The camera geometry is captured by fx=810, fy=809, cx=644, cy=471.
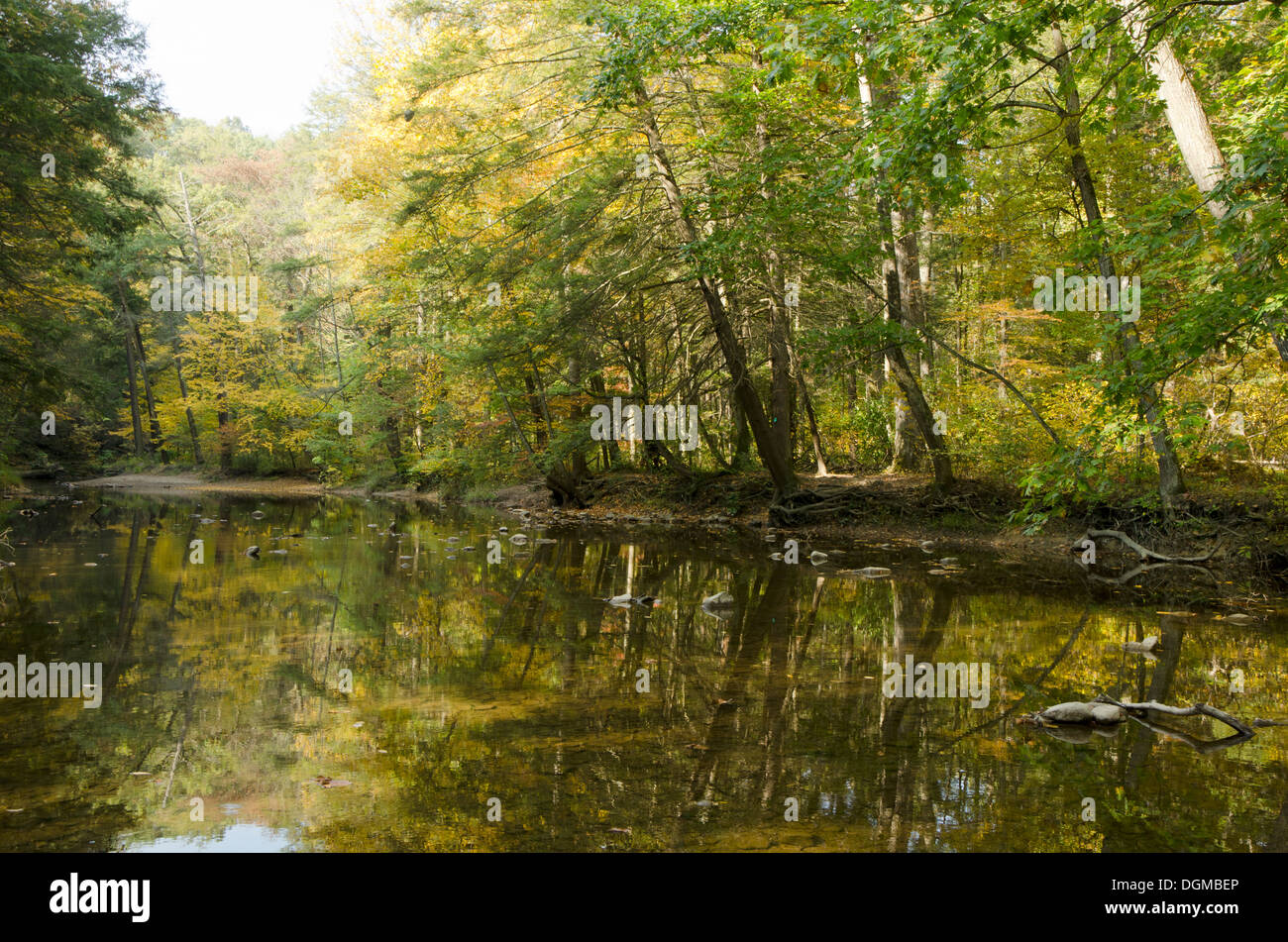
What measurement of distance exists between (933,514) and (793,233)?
588cm

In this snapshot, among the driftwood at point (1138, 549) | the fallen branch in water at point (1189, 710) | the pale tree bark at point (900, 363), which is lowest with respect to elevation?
the fallen branch in water at point (1189, 710)

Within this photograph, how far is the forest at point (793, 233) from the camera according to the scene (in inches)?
253

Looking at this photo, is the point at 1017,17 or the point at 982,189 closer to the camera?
the point at 1017,17

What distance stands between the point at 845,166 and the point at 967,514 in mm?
9037

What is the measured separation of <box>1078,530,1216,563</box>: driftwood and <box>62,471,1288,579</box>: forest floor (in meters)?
0.15

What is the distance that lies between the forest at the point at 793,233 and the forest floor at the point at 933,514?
0.18m

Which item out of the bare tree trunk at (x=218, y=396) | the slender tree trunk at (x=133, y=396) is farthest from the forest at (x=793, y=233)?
the slender tree trunk at (x=133, y=396)

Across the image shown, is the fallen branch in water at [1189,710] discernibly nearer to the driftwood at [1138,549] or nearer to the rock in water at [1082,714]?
the rock in water at [1082,714]

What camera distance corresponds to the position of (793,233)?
12469 millimetres

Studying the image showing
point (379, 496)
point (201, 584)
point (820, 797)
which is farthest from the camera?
point (379, 496)

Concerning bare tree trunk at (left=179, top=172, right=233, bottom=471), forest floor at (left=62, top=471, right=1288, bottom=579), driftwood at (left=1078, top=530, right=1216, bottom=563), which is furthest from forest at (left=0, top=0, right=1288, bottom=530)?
bare tree trunk at (left=179, top=172, right=233, bottom=471)

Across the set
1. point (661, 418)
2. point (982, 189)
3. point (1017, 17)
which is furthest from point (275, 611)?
point (982, 189)

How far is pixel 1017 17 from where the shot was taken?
580 centimetres
